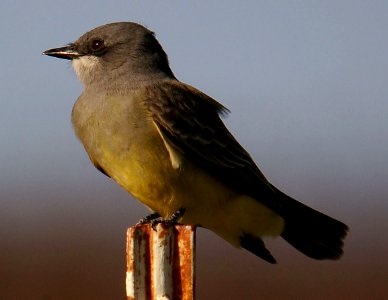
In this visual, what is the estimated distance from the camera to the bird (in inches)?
175

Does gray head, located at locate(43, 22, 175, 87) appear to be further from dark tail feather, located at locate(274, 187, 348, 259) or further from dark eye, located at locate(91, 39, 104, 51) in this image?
dark tail feather, located at locate(274, 187, 348, 259)

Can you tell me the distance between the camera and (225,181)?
477 centimetres

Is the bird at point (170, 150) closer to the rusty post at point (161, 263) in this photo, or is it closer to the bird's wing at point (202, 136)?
the bird's wing at point (202, 136)

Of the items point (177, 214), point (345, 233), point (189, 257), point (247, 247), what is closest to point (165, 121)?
point (177, 214)

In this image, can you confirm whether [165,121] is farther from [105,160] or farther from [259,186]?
[259,186]

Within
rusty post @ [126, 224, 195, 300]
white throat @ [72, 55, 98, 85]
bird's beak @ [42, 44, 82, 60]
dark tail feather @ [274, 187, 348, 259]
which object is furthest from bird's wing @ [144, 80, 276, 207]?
rusty post @ [126, 224, 195, 300]

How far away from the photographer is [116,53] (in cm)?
536

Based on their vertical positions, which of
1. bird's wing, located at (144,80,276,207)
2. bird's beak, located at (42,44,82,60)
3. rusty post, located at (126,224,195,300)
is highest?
bird's beak, located at (42,44,82,60)

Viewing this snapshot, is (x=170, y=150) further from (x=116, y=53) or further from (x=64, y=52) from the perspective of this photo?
(x=64, y=52)

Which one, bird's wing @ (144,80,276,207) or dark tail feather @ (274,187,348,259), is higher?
bird's wing @ (144,80,276,207)

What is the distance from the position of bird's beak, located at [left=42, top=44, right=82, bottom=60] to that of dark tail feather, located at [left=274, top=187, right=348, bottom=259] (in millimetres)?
1609

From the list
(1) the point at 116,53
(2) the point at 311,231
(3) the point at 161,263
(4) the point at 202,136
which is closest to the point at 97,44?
(1) the point at 116,53

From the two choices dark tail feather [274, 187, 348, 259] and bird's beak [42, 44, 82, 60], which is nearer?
dark tail feather [274, 187, 348, 259]

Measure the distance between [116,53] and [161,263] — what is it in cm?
299
